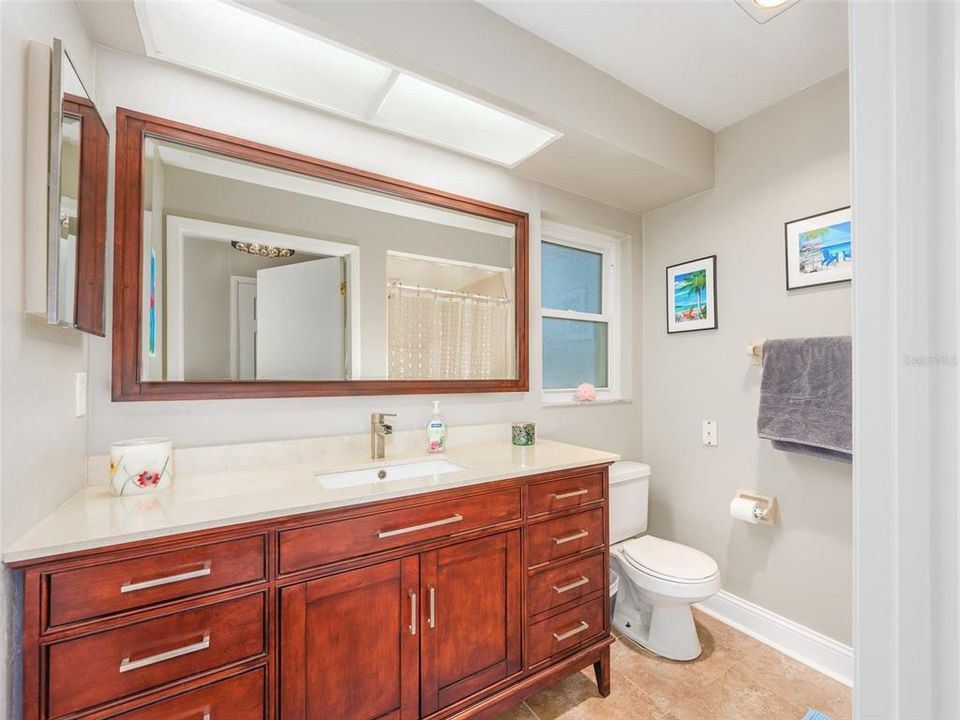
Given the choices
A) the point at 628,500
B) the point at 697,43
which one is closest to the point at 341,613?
the point at 628,500

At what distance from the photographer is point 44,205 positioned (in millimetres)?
956

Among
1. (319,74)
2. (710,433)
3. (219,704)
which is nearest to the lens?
(219,704)

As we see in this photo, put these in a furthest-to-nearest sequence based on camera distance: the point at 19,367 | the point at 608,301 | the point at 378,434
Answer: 1. the point at 608,301
2. the point at 378,434
3. the point at 19,367

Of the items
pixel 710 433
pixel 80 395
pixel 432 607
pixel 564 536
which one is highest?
pixel 80 395

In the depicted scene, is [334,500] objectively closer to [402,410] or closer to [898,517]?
[402,410]

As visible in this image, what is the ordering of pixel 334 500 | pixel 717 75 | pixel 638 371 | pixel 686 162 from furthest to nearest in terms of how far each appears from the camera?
pixel 638 371 < pixel 686 162 < pixel 717 75 < pixel 334 500

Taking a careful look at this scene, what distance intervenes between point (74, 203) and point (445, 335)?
4.16 feet

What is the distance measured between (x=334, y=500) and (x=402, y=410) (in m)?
0.71

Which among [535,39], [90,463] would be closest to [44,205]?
[90,463]

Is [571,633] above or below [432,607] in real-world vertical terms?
below

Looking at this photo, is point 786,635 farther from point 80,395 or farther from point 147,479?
point 80,395

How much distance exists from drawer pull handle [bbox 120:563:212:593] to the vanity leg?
1.46 metres

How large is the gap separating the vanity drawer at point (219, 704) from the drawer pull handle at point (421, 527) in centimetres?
41

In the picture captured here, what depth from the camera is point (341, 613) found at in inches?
46.7
